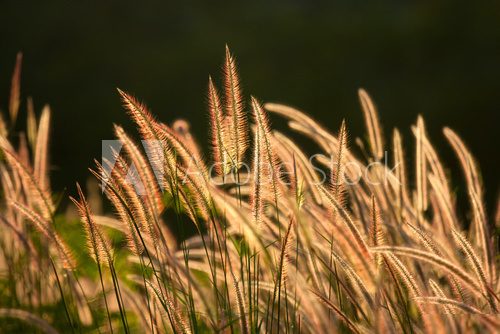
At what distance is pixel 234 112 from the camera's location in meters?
1.15

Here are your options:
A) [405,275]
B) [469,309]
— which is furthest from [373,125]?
[469,309]

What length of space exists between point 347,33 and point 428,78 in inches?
35.4

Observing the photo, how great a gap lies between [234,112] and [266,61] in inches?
190

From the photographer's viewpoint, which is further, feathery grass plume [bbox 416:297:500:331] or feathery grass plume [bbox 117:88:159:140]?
feathery grass plume [bbox 117:88:159:140]

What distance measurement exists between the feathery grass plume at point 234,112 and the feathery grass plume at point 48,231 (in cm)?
34

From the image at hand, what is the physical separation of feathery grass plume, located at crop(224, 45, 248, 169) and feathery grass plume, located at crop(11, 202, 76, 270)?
0.34m

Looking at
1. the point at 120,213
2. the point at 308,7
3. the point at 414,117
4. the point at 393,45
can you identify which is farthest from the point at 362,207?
the point at 308,7

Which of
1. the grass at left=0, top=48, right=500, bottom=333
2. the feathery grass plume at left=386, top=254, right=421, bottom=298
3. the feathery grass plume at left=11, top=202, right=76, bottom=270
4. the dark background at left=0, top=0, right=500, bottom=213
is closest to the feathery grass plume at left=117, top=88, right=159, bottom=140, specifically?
the grass at left=0, top=48, right=500, bottom=333

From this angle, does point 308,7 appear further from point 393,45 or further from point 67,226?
point 67,226

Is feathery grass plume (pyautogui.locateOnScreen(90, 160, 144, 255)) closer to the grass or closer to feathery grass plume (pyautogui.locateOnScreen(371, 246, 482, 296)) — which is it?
the grass

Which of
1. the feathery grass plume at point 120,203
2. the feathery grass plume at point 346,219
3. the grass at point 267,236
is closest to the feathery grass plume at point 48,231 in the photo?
the grass at point 267,236

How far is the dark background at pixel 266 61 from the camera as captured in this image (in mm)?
5203

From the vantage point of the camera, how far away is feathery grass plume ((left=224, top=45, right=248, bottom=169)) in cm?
111

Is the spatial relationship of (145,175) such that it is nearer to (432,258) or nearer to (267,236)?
(267,236)
